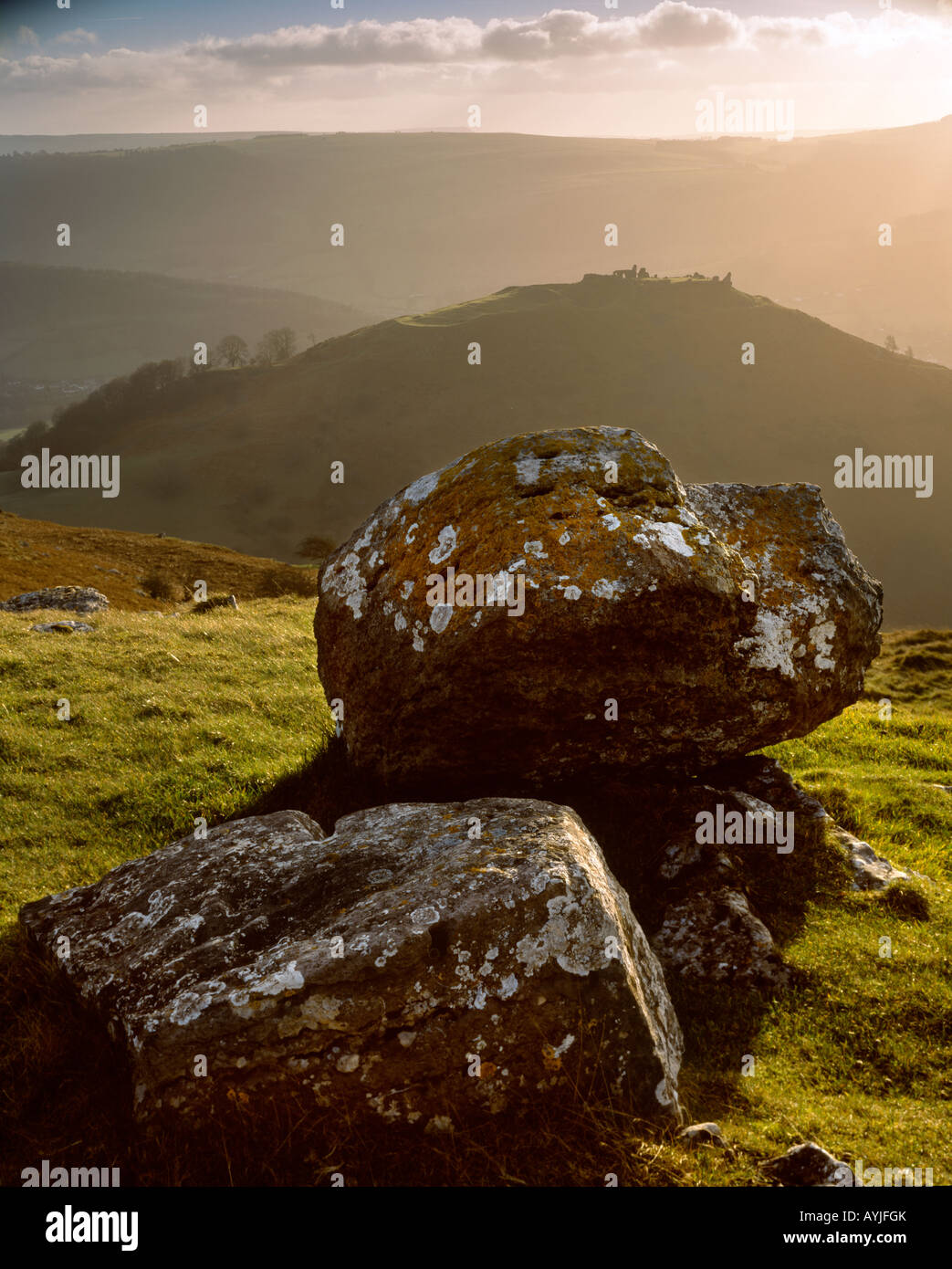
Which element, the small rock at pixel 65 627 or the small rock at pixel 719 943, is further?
the small rock at pixel 65 627

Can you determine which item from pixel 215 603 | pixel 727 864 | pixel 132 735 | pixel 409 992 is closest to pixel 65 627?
pixel 215 603

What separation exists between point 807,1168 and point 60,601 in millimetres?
27469

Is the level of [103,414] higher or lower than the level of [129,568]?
higher

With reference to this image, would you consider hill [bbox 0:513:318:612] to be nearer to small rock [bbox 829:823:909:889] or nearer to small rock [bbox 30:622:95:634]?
small rock [bbox 30:622:95:634]

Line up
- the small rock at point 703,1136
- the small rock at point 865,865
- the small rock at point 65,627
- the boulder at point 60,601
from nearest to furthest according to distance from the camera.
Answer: the small rock at point 703,1136
the small rock at point 865,865
the small rock at point 65,627
the boulder at point 60,601

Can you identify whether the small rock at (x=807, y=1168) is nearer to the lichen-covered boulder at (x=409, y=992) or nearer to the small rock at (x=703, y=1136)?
the small rock at (x=703, y=1136)

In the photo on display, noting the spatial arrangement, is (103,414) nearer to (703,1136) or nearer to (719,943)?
(719,943)

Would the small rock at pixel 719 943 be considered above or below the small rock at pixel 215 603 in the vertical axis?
below

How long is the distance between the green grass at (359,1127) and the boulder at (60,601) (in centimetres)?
966

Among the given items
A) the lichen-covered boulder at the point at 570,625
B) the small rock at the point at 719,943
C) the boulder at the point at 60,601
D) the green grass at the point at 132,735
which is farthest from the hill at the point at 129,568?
the small rock at the point at 719,943

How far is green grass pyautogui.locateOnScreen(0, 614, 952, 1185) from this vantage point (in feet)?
17.7

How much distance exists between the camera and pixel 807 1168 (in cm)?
505

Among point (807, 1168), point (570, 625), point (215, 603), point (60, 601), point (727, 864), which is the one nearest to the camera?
point (807, 1168)

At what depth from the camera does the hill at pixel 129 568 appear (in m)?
36.1
